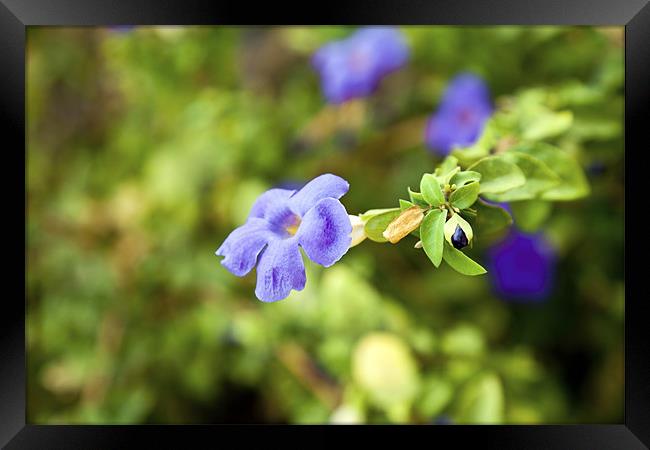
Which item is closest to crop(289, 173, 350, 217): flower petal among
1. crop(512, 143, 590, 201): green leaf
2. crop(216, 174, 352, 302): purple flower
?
crop(216, 174, 352, 302): purple flower

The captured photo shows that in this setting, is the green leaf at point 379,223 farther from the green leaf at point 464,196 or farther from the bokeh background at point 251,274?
the bokeh background at point 251,274

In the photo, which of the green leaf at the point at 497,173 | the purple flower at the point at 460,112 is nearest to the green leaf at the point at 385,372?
the purple flower at the point at 460,112

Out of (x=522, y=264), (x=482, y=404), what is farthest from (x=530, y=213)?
(x=522, y=264)

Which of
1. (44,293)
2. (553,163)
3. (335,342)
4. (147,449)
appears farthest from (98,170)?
(553,163)

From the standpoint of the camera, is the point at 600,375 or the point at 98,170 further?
the point at 98,170

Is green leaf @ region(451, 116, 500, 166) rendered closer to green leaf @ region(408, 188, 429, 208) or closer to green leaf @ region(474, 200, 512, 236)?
green leaf @ region(474, 200, 512, 236)

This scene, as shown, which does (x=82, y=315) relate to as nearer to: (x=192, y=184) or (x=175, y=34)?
(x=192, y=184)

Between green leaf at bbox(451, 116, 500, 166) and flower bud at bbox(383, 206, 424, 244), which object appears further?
green leaf at bbox(451, 116, 500, 166)
